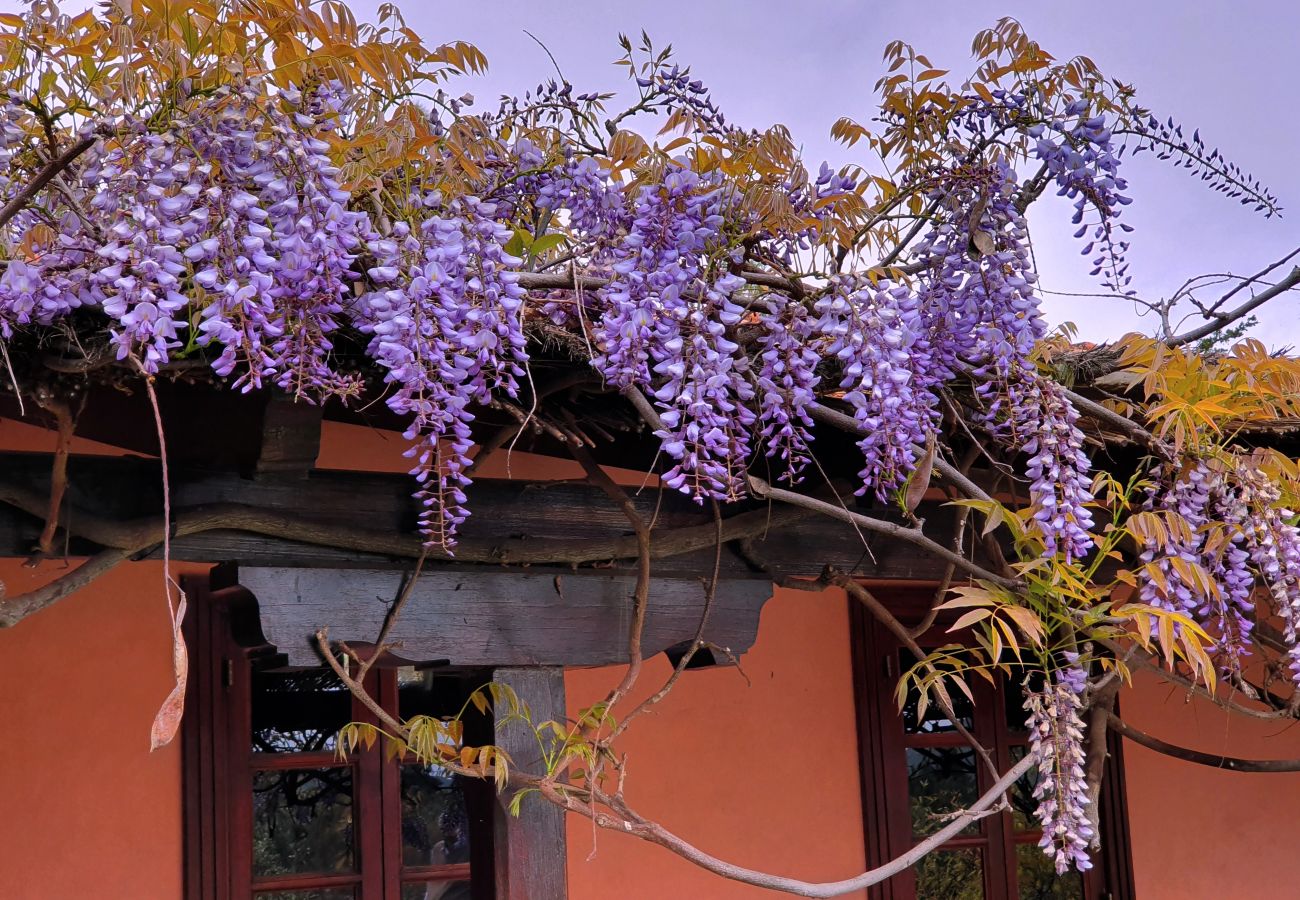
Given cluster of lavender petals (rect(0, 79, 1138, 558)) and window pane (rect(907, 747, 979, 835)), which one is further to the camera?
window pane (rect(907, 747, 979, 835))

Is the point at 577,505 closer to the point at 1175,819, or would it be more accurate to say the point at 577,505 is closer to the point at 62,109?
the point at 62,109

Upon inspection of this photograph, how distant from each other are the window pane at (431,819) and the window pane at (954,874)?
1.46 meters

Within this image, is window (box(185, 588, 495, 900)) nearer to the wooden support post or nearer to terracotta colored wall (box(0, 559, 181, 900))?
terracotta colored wall (box(0, 559, 181, 900))

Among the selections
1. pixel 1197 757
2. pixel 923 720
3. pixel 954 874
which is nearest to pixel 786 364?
pixel 1197 757

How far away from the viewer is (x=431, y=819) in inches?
136

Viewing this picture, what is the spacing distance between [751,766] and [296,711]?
1.28 meters

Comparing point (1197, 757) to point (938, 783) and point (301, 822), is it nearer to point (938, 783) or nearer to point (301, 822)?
point (938, 783)

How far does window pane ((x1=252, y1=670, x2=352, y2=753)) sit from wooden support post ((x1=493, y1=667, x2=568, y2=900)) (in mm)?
1160

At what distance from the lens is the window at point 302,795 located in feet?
10.2

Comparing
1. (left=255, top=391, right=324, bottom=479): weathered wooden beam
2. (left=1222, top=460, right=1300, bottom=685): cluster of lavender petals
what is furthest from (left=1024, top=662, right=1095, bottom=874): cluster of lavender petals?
(left=255, top=391, right=324, bottom=479): weathered wooden beam

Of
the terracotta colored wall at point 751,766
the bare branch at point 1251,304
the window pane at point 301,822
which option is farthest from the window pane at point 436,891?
the bare branch at point 1251,304

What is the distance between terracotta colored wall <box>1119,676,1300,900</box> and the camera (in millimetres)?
4328

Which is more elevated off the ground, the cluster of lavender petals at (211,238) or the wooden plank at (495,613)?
the cluster of lavender petals at (211,238)

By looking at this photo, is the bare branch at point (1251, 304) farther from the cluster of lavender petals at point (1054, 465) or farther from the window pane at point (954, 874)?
the window pane at point (954, 874)
